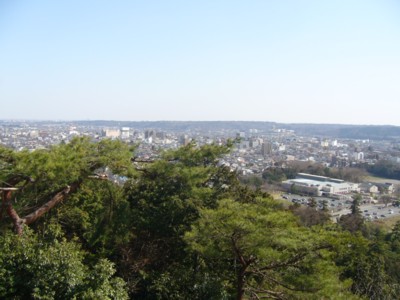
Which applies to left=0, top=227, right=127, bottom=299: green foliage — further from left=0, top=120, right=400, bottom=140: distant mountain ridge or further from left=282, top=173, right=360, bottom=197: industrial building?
left=0, top=120, right=400, bottom=140: distant mountain ridge

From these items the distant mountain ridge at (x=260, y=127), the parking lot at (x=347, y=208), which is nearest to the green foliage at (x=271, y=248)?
the parking lot at (x=347, y=208)

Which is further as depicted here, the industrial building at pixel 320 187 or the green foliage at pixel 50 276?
the industrial building at pixel 320 187

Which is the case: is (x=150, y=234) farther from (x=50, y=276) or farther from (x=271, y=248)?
(x=271, y=248)

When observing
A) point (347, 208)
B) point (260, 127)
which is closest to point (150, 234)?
point (347, 208)

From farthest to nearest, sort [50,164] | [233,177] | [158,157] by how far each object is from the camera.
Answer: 1. [233,177]
2. [158,157]
3. [50,164]

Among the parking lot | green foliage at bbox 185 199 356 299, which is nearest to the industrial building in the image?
the parking lot

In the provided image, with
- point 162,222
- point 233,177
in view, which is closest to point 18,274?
point 162,222

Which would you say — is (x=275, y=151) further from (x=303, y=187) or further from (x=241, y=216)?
(x=241, y=216)

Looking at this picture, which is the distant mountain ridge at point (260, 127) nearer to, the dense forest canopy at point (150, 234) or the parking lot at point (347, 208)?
the parking lot at point (347, 208)
